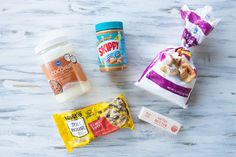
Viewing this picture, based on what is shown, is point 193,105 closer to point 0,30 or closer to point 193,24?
point 193,24

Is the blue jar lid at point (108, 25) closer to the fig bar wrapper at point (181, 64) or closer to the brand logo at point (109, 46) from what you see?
the brand logo at point (109, 46)

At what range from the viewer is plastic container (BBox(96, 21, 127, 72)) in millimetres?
859

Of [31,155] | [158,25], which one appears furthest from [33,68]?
[158,25]

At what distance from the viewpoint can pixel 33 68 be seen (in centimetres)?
95

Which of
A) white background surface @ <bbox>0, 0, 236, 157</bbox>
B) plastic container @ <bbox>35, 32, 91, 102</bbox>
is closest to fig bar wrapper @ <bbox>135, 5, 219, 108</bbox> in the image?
white background surface @ <bbox>0, 0, 236, 157</bbox>

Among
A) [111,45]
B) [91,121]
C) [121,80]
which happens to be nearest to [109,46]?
[111,45]

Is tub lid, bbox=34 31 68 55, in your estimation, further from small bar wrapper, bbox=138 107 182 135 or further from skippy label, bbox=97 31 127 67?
small bar wrapper, bbox=138 107 182 135

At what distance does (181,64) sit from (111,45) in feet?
0.65

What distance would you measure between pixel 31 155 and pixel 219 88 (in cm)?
60

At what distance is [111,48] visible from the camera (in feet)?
2.85

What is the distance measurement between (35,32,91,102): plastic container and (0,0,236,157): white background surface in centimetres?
6

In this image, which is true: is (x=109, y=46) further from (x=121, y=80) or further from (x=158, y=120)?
(x=158, y=120)

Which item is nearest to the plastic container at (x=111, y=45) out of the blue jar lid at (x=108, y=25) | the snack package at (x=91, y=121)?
the blue jar lid at (x=108, y=25)

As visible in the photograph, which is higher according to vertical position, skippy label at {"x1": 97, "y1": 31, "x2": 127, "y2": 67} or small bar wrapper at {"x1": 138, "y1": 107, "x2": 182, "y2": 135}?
skippy label at {"x1": 97, "y1": 31, "x2": 127, "y2": 67}
